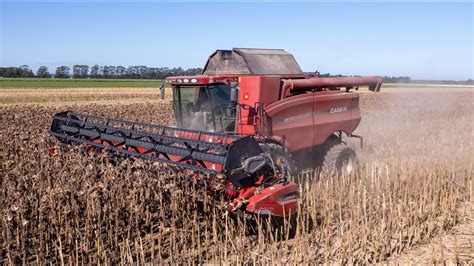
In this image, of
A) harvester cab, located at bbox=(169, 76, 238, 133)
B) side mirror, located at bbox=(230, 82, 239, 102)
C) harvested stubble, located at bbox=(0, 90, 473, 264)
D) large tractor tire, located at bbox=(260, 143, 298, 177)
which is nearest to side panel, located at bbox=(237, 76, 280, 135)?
harvester cab, located at bbox=(169, 76, 238, 133)

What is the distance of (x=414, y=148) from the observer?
973 cm

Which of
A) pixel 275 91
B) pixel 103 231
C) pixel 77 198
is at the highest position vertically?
pixel 275 91

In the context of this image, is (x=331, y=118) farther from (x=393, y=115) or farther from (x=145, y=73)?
(x=145, y=73)

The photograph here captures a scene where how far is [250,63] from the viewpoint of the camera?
705 centimetres

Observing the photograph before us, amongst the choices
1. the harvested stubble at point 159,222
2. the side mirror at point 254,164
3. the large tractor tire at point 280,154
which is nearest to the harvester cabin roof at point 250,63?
the large tractor tire at point 280,154

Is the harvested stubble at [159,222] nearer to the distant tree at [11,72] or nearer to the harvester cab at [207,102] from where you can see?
the harvester cab at [207,102]

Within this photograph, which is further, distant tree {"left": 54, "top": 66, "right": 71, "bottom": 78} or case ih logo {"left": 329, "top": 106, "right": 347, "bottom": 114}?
distant tree {"left": 54, "top": 66, "right": 71, "bottom": 78}

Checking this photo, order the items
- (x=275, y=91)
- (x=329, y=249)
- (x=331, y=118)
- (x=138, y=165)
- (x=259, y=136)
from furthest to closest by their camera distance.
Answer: (x=331, y=118)
(x=275, y=91)
(x=259, y=136)
(x=138, y=165)
(x=329, y=249)

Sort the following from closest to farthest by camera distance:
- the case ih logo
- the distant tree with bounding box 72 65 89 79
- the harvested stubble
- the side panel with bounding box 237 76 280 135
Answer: the harvested stubble < the side panel with bounding box 237 76 280 135 < the case ih logo < the distant tree with bounding box 72 65 89 79

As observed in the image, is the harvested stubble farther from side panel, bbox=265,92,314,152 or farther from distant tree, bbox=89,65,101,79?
distant tree, bbox=89,65,101,79

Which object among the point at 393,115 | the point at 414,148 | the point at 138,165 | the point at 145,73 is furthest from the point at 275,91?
the point at 145,73

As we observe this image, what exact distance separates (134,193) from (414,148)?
7317 millimetres

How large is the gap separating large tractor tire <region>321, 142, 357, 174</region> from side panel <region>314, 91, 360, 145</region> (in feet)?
0.78

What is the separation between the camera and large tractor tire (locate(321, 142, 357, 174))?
711cm
